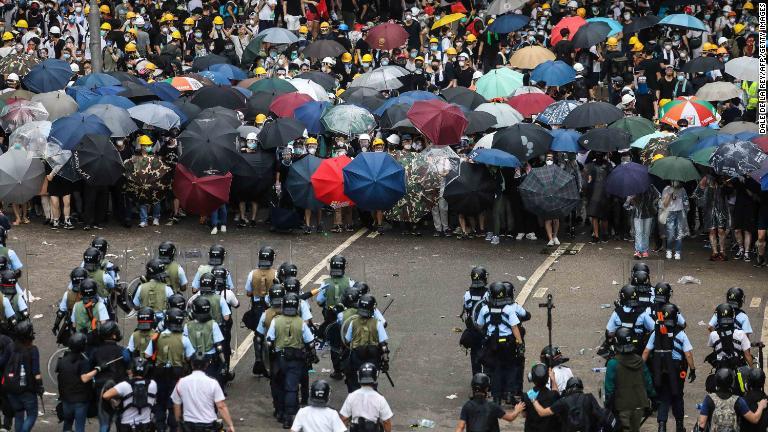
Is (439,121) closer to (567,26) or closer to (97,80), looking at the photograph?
(97,80)

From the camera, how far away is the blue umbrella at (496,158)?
2697 centimetres

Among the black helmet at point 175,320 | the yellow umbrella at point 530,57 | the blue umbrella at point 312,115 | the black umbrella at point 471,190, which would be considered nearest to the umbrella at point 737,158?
the black umbrella at point 471,190

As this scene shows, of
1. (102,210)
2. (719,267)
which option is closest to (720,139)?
(719,267)

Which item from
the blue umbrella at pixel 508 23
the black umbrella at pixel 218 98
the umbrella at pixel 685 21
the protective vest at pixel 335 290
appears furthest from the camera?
the blue umbrella at pixel 508 23

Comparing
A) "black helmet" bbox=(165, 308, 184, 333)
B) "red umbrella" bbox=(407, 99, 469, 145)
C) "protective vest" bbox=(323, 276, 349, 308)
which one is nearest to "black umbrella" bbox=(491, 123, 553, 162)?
"red umbrella" bbox=(407, 99, 469, 145)

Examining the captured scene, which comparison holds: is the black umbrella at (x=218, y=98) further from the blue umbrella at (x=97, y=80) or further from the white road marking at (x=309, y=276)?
the white road marking at (x=309, y=276)

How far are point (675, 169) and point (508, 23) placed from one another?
10455 millimetres

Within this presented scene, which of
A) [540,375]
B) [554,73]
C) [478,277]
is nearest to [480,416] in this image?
[540,375]

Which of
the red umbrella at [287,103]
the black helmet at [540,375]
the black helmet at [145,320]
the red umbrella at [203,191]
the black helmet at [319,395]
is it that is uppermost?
the red umbrella at [287,103]

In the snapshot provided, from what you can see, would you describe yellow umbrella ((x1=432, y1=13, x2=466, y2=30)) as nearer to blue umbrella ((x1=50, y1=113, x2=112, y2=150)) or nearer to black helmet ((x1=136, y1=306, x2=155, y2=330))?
blue umbrella ((x1=50, y1=113, x2=112, y2=150))

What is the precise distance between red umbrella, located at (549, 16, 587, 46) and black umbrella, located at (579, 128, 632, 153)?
7.52 meters

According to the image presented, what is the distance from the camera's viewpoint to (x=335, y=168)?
27547 mm

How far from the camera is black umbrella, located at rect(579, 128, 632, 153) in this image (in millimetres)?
27281

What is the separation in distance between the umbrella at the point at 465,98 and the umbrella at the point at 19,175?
24.4 feet
